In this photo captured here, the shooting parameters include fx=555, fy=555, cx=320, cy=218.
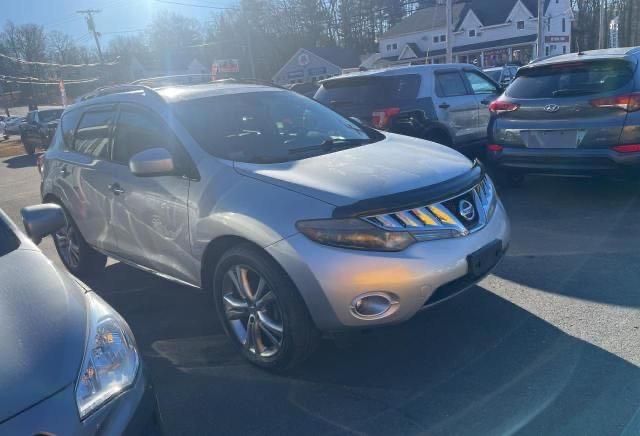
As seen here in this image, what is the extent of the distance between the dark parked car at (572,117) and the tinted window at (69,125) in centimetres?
462

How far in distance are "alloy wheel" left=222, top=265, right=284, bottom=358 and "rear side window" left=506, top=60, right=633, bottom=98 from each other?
14.5ft

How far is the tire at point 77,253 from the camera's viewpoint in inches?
206

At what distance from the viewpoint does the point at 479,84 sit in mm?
8875

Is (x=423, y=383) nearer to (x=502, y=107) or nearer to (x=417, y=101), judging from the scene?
(x=502, y=107)

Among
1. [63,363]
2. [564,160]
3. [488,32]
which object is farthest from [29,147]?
[488,32]

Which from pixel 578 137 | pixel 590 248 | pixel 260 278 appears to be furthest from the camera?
pixel 578 137

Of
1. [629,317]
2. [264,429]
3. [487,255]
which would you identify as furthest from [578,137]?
[264,429]

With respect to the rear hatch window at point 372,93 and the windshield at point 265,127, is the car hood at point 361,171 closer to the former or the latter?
the windshield at point 265,127

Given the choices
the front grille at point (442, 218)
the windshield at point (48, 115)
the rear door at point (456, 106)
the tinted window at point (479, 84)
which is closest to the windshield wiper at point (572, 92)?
the rear door at point (456, 106)

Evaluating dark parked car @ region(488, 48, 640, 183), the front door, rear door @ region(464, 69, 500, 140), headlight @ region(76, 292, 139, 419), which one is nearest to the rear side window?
dark parked car @ region(488, 48, 640, 183)

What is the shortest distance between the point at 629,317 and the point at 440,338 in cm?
123

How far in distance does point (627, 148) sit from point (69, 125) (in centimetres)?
550

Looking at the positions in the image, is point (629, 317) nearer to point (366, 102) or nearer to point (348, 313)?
point (348, 313)

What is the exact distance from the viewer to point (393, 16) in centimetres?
7312
